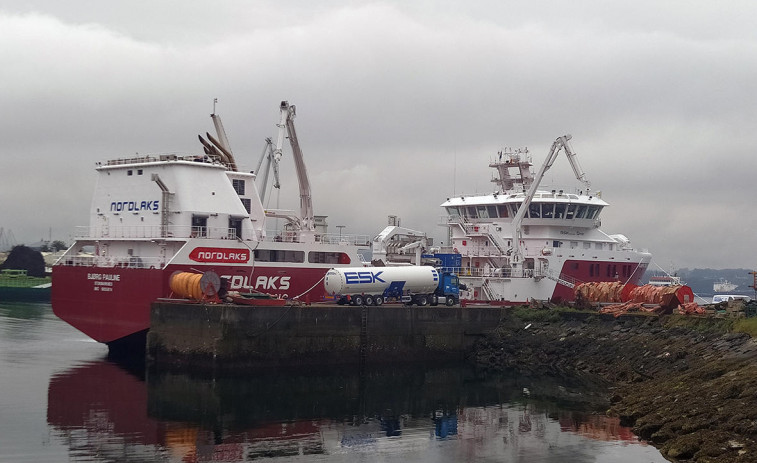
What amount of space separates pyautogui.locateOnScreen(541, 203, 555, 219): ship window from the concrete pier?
38.8 feet

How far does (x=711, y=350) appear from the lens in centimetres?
3491

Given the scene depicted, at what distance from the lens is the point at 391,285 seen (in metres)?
43.5

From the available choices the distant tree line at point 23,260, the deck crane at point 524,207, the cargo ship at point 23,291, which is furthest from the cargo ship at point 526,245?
the distant tree line at point 23,260

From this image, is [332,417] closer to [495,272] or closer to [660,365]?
[660,365]

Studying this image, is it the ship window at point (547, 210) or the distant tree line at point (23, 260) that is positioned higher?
the ship window at point (547, 210)

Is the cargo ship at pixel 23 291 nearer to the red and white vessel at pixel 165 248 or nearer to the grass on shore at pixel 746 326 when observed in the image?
the red and white vessel at pixel 165 248

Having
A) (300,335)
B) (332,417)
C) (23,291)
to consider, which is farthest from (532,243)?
(23,291)

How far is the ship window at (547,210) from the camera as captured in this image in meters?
53.8

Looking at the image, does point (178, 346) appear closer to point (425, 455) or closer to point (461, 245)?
point (425, 455)

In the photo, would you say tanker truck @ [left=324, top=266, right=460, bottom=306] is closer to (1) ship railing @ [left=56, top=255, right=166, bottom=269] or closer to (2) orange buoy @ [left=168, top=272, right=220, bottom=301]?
(2) orange buoy @ [left=168, top=272, right=220, bottom=301]

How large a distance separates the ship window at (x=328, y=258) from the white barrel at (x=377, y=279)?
238 cm

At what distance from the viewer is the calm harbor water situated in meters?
25.8

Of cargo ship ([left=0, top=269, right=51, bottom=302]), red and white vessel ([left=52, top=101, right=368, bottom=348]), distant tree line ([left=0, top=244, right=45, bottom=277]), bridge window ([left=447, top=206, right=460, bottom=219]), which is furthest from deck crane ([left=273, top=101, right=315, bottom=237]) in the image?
distant tree line ([left=0, top=244, right=45, bottom=277])

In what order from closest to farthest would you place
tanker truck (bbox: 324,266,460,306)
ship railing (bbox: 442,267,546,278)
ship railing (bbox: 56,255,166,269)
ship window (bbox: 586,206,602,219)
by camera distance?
ship railing (bbox: 56,255,166,269), tanker truck (bbox: 324,266,460,306), ship railing (bbox: 442,267,546,278), ship window (bbox: 586,206,602,219)
